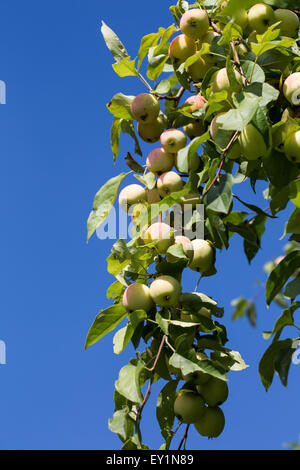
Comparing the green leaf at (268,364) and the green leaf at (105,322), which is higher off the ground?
the green leaf at (105,322)

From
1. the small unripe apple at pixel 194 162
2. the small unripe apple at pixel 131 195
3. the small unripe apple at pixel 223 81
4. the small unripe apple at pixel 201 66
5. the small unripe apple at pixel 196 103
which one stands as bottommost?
the small unripe apple at pixel 131 195

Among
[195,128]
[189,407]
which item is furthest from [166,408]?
[195,128]

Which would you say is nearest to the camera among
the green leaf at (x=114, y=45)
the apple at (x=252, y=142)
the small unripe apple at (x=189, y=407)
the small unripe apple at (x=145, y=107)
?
the apple at (x=252, y=142)

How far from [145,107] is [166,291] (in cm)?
58

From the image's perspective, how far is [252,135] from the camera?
1520 millimetres

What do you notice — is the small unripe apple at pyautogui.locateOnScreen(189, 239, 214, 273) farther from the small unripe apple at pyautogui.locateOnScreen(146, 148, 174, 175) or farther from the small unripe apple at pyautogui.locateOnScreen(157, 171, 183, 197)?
the small unripe apple at pyautogui.locateOnScreen(146, 148, 174, 175)

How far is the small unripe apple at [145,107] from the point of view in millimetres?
1842

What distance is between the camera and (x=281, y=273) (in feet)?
5.74

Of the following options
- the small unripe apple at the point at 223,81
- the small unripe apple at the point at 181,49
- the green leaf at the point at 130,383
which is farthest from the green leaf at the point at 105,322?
the small unripe apple at the point at 181,49

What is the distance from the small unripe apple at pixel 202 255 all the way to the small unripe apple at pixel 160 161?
0.26 m

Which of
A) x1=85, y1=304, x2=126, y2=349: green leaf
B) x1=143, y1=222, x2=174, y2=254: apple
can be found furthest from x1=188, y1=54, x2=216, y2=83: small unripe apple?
x1=85, y1=304, x2=126, y2=349: green leaf

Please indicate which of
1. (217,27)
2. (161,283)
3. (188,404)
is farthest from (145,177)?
(188,404)

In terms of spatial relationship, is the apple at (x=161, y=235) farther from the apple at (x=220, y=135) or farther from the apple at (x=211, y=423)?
the apple at (x=211, y=423)

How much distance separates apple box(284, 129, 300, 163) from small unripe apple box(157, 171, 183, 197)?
32cm
